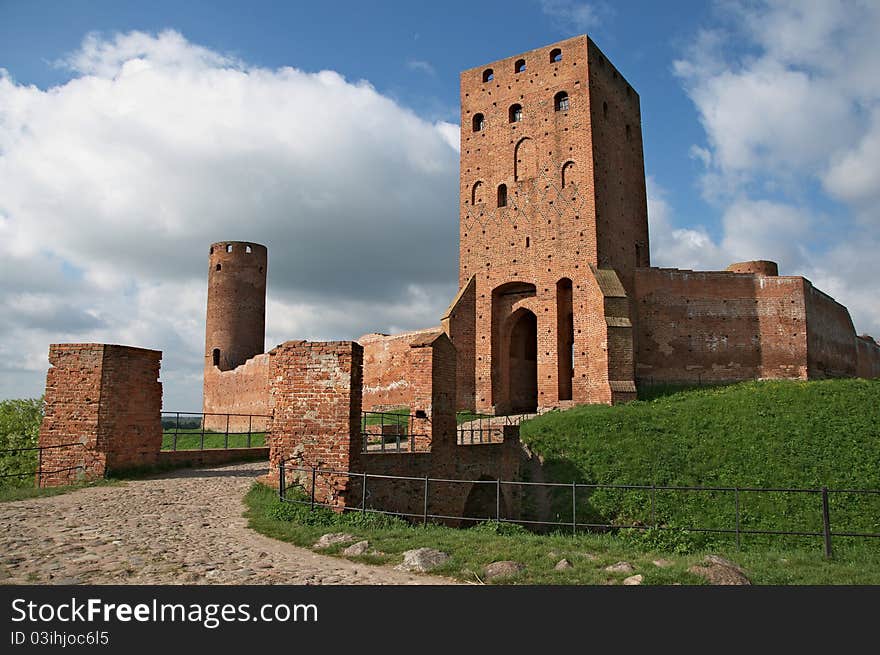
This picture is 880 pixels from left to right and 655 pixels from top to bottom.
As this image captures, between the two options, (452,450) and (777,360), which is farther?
(777,360)

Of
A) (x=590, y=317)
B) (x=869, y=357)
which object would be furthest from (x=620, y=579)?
(x=869, y=357)

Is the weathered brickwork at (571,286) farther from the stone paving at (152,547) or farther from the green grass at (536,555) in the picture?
the stone paving at (152,547)

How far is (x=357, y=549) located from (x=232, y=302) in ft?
102

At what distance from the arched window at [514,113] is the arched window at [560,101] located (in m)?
1.58

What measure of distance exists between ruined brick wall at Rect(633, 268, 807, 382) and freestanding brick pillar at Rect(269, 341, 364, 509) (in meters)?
17.5

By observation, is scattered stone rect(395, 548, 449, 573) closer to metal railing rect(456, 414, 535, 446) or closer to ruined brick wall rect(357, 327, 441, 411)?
metal railing rect(456, 414, 535, 446)

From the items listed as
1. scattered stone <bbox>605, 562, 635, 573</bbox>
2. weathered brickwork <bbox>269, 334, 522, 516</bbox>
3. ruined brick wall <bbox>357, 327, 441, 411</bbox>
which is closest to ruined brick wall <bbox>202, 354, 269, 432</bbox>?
ruined brick wall <bbox>357, 327, 441, 411</bbox>

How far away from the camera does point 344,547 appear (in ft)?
24.3

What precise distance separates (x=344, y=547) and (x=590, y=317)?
17926 mm

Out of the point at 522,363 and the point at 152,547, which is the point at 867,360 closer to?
the point at 522,363

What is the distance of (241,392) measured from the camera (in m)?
34.3

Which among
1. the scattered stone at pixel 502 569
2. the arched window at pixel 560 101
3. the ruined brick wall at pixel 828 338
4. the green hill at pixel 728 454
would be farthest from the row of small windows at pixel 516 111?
the scattered stone at pixel 502 569

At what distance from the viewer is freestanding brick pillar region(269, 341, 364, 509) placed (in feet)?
33.7
